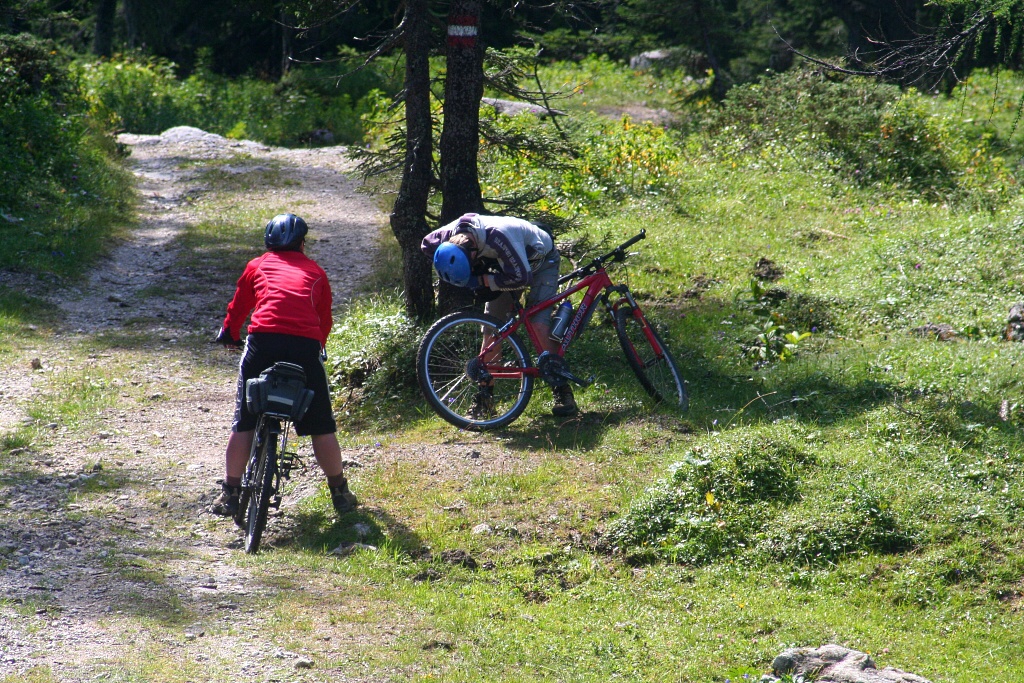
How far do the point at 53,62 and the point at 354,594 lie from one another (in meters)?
14.5

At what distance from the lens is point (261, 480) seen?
5.71m

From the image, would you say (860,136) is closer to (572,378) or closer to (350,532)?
(572,378)

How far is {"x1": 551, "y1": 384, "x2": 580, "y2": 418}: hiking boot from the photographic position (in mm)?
7758

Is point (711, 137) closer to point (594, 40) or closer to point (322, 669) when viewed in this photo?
point (594, 40)

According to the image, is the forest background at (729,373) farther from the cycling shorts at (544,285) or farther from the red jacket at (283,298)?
the red jacket at (283,298)

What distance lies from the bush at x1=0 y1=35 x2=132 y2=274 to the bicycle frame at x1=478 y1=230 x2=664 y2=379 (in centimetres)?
695

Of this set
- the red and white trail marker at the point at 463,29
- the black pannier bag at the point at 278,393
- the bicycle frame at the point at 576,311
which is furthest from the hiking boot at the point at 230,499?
the red and white trail marker at the point at 463,29

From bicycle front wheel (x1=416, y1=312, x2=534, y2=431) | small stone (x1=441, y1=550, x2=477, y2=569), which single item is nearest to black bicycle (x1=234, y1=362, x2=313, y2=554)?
small stone (x1=441, y1=550, x2=477, y2=569)

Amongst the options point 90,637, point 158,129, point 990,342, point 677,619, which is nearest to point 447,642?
point 677,619

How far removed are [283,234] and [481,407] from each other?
229cm

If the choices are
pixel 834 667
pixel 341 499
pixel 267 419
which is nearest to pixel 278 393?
pixel 267 419

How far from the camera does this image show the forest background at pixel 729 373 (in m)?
5.07

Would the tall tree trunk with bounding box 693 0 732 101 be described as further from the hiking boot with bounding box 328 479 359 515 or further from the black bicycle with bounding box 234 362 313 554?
the black bicycle with bounding box 234 362 313 554

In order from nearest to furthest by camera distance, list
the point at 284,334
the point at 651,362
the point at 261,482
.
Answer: the point at 261,482 < the point at 284,334 < the point at 651,362
